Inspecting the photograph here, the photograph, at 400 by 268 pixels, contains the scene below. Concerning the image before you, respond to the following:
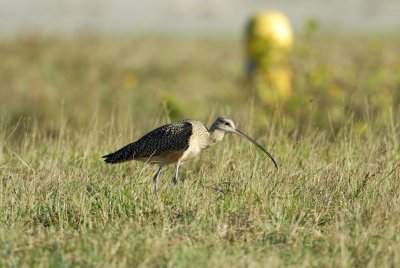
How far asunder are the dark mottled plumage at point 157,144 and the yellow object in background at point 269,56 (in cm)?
207

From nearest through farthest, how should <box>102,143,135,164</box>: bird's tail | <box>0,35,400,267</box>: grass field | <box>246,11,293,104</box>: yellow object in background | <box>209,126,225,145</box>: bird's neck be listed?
<box>0,35,400,267</box>: grass field
<box>102,143,135,164</box>: bird's tail
<box>209,126,225,145</box>: bird's neck
<box>246,11,293,104</box>: yellow object in background

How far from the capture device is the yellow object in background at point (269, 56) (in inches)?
469

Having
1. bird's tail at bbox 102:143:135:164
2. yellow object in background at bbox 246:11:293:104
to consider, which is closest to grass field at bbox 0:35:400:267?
bird's tail at bbox 102:143:135:164

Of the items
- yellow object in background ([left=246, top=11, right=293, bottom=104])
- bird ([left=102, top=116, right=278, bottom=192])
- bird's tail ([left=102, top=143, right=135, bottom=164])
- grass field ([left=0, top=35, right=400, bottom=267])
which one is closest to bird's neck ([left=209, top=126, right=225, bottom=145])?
bird ([left=102, top=116, right=278, bottom=192])

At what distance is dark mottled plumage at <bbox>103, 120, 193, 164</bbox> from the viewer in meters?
7.19

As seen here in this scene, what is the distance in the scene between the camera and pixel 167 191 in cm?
638

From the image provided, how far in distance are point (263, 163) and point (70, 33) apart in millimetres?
15293

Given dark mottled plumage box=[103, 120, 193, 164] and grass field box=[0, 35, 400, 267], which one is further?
dark mottled plumage box=[103, 120, 193, 164]

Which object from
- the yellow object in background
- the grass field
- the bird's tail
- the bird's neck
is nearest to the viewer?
the grass field

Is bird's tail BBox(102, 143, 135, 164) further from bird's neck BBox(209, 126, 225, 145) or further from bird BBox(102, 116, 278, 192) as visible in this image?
bird's neck BBox(209, 126, 225, 145)

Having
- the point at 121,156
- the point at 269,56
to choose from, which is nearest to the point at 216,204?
the point at 121,156

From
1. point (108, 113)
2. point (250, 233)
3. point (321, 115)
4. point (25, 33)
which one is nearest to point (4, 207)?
point (250, 233)

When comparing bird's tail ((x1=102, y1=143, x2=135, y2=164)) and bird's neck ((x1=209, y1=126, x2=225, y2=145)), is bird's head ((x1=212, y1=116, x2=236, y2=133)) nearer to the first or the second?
bird's neck ((x1=209, y1=126, x2=225, y2=145))

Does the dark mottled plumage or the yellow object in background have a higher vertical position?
the dark mottled plumage
